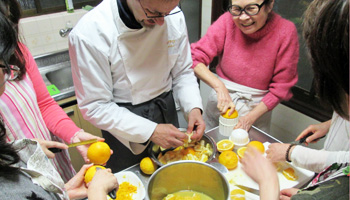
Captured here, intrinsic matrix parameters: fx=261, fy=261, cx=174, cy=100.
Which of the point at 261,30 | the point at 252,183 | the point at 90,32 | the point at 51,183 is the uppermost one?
the point at 90,32

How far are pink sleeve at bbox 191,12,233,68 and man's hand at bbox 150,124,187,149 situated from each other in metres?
0.65

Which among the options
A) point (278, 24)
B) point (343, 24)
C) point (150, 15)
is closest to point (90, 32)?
point (150, 15)

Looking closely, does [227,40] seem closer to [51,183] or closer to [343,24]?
[343,24]

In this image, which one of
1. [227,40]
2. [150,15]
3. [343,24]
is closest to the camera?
[343,24]

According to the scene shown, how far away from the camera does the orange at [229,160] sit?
111 centimetres

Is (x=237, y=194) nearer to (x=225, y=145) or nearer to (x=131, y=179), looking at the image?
(x=225, y=145)

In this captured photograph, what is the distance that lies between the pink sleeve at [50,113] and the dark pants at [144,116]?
0.72 feet

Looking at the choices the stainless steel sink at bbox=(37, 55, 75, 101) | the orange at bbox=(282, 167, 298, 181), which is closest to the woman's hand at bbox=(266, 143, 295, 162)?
the orange at bbox=(282, 167, 298, 181)

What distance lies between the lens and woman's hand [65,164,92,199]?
98cm

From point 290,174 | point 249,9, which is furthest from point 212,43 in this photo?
point 290,174

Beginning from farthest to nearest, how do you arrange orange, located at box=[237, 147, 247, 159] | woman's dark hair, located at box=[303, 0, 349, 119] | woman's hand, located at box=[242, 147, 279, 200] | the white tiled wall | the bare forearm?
the white tiled wall
the bare forearm
orange, located at box=[237, 147, 247, 159]
woman's hand, located at box=[242, 147, 279, 200]
woman's dark hair, located at box=[303, 0, 349, 119]

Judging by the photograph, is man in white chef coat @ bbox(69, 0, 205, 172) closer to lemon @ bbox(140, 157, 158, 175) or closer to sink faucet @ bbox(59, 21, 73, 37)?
lemon @ bbox(140, 157, 158, 175)

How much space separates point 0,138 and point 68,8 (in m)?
2.04

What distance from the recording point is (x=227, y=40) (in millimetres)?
1646
